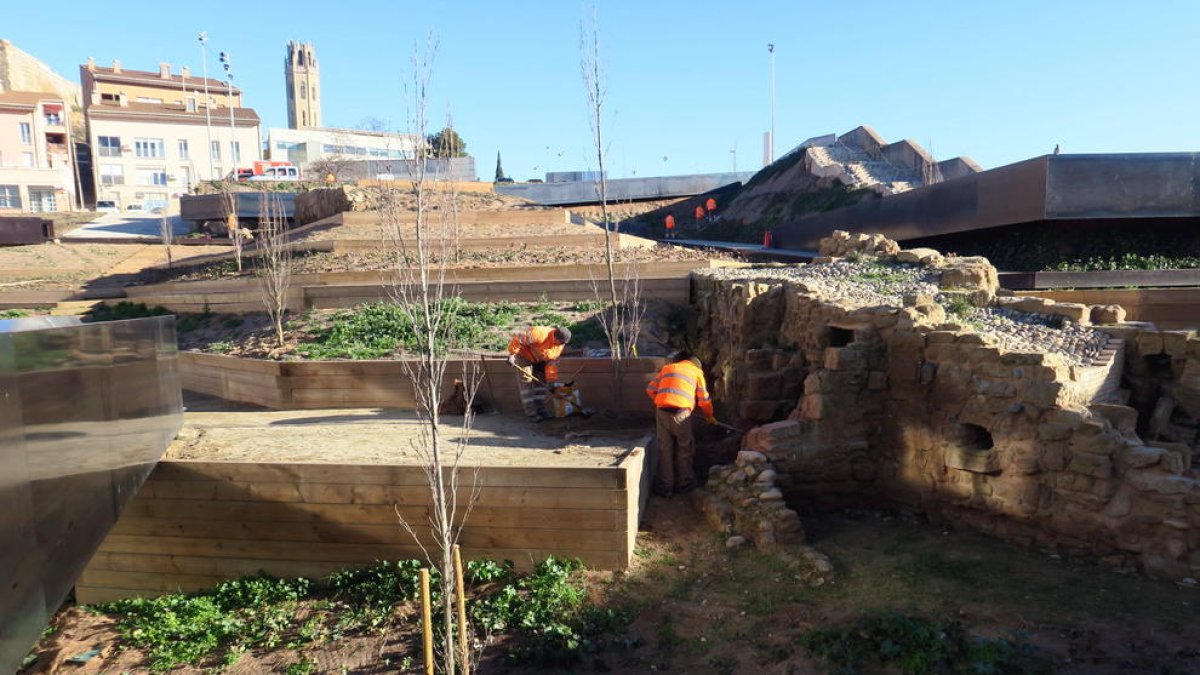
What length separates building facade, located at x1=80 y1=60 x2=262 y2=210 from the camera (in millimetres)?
53812

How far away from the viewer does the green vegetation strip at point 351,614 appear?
19.5 ft

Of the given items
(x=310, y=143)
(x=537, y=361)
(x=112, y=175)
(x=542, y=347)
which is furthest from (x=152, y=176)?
(x=542, y=347)

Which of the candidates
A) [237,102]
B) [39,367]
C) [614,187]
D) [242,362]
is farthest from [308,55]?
[39,367]

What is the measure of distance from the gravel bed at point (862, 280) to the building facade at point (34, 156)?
54440mm

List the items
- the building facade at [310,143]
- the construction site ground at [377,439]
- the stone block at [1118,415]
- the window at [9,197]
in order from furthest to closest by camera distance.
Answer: the building facade at [310,143]
the window at [9,197]
the construction site ground at [377,439]
the stone block at [1118,415]

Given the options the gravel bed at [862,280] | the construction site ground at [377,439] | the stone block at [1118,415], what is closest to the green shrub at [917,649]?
the stone block at [1118,415]

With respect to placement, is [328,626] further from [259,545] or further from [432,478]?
[432,478]

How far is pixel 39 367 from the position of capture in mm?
4922

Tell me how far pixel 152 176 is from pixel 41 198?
758 cm

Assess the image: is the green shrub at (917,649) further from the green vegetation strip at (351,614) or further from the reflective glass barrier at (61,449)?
the reflective glass barrier at (61,449)

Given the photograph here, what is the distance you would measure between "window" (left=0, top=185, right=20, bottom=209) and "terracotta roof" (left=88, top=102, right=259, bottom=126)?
25.4ft

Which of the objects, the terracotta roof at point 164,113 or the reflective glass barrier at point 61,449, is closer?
the reflective glass barrier at point 61,449

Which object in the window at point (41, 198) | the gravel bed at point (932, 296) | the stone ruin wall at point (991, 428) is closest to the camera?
the stone ruin wall at point (991, 428)

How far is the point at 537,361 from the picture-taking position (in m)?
9.66
